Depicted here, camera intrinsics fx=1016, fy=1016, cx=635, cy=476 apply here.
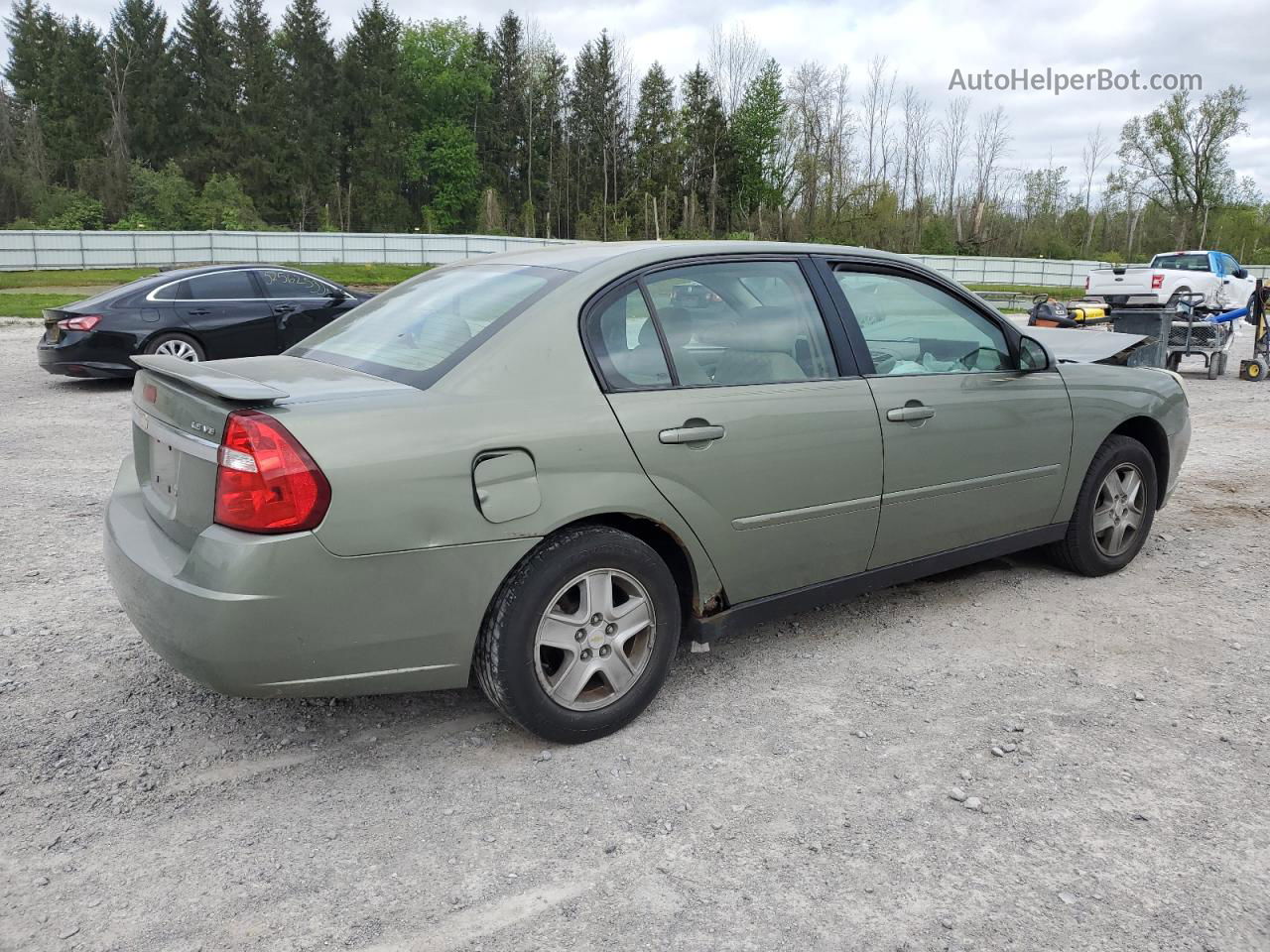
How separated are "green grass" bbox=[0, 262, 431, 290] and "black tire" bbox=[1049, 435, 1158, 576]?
24286 mm

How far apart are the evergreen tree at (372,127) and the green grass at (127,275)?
1331 inches

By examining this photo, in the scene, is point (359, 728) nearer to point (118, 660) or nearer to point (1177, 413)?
point (118, 660)

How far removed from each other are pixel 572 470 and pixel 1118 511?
3.26 metres

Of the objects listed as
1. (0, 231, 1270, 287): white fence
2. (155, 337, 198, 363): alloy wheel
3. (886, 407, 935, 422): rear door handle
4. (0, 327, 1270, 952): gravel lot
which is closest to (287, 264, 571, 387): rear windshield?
(0, 327, 1270, 952): gravel lot

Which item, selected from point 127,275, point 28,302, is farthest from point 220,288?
point 127,275

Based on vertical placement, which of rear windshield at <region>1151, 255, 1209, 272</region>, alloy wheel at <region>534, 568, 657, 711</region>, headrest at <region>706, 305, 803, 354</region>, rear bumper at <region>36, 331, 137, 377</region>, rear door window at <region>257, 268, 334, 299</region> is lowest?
alloy wheel at <region>534, 568, 657, 711</region>

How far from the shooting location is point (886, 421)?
3891 millimetres

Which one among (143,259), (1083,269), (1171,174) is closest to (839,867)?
(143,259)

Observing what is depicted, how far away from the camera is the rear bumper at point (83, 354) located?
428 inches

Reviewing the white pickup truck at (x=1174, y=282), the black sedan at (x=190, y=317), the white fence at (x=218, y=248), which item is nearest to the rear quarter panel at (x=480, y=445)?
the black sedan at (x=190, y=317)

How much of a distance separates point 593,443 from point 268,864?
148 centimetres

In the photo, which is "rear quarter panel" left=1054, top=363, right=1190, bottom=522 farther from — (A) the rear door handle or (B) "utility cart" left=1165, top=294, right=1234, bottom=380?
(B) "utility cart" left=1165, top=294, right=1234, bottom=380

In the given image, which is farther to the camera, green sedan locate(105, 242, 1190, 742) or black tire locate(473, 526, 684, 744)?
black tire locate(473, 526, 684, 744)

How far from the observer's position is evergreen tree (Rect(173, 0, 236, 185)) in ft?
205
